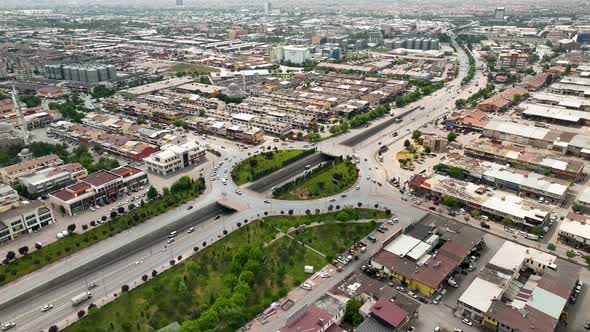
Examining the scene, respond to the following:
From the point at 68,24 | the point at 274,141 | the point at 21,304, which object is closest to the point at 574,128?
the point at 274,141

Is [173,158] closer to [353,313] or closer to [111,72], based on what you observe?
[353,313]

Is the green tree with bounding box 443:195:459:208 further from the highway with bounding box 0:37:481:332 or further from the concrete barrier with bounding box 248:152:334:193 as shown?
the concrete barrier with bounding box 248:152:334:193

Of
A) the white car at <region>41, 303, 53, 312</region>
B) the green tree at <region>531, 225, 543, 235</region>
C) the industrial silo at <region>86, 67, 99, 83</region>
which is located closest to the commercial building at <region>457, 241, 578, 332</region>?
the green tree at <region>531, 225, 543, 235</region>

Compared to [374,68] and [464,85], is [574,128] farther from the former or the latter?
[374,68]

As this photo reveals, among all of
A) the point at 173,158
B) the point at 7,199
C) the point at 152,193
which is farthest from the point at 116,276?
the point at 173,158

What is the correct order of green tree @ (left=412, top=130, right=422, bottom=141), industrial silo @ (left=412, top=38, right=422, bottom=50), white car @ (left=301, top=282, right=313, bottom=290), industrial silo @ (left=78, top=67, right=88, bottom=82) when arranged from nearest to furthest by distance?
white car @ (left=301, top=282, right=313, bottom=290), green tree @ (left=412, top=130, right=422, bottom=141), industrial silo @ (left=78, top=67, right=88, bottom=82), industrial silo @ (left=412, top=38, right=422, bottom=50)
